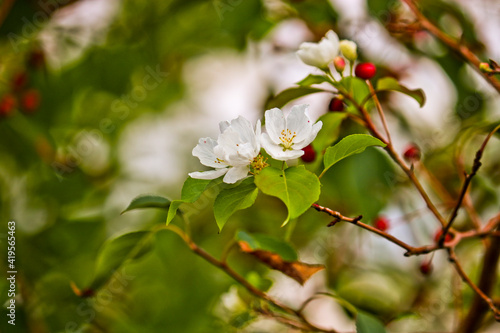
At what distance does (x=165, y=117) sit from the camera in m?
2.40

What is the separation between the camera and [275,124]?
2.61ft

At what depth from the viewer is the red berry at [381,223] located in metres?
1.23

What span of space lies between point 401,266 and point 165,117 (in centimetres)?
125

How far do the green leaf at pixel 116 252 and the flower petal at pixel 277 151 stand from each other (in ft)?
1.18

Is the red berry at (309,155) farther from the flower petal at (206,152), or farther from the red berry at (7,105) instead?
the red berry at (7,105)

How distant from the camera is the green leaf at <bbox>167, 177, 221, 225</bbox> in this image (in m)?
0.71

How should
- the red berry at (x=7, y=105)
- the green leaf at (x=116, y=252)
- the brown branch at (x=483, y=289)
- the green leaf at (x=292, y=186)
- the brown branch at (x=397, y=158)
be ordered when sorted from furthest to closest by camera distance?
the red berry at (x=7, y=105) → the brown branch at (x=483, y=289) → the green leaf at (x=116, y=252) → the brown branch at (x=397, y=158) → the green leaf at (x=292, y=186)

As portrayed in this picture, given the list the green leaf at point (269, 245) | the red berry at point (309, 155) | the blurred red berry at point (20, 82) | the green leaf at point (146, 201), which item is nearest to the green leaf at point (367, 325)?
the green leaf at point (269, 245)

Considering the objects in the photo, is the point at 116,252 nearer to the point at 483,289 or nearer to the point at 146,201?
the point at 146,201

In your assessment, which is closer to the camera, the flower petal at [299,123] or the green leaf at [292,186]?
the green leaf at [292,186]

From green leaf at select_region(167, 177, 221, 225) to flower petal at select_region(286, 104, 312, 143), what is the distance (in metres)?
0.14

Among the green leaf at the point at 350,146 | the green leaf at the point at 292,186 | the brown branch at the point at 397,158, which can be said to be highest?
the green leaf at the point at 350,146

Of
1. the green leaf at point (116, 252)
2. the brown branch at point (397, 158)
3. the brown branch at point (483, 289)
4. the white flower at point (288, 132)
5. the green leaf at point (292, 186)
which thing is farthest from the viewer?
the brown branch at point (483, 289)

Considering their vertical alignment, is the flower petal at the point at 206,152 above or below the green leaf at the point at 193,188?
above
